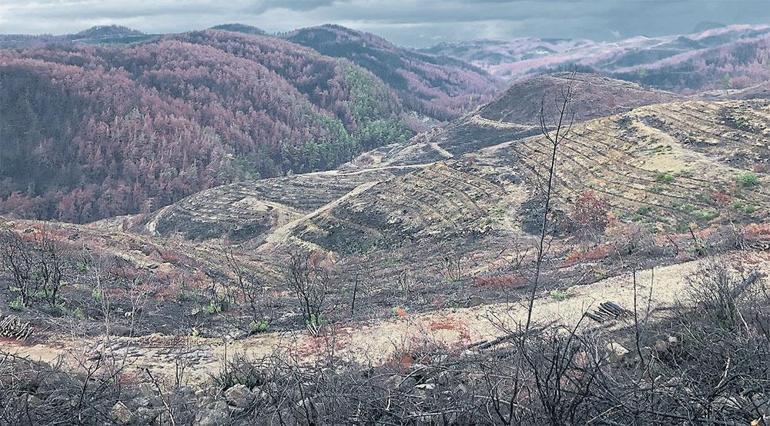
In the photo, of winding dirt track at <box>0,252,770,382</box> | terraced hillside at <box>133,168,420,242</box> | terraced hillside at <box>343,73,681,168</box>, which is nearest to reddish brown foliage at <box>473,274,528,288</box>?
winding dirt track at <box>0,252,770,382</box>

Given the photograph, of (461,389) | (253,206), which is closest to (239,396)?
(461,389)

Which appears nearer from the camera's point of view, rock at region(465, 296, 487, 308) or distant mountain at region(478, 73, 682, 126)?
rock at region(465, 296, 487, 308)

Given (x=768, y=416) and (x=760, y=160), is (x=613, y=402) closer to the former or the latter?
(x=768, y=416)

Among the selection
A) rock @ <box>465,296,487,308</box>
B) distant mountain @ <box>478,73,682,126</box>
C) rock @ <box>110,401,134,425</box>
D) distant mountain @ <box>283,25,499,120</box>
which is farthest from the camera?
distant mountain @ <box>283,25,499,120</box>

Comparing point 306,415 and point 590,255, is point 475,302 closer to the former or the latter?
point 590,255

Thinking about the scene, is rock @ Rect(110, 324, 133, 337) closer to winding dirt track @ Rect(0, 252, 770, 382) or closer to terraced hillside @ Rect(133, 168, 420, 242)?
winding dirt track @ Rect(0, 252, 770, 382)

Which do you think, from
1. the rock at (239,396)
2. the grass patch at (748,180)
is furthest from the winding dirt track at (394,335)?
the grass patch at (748,180)
